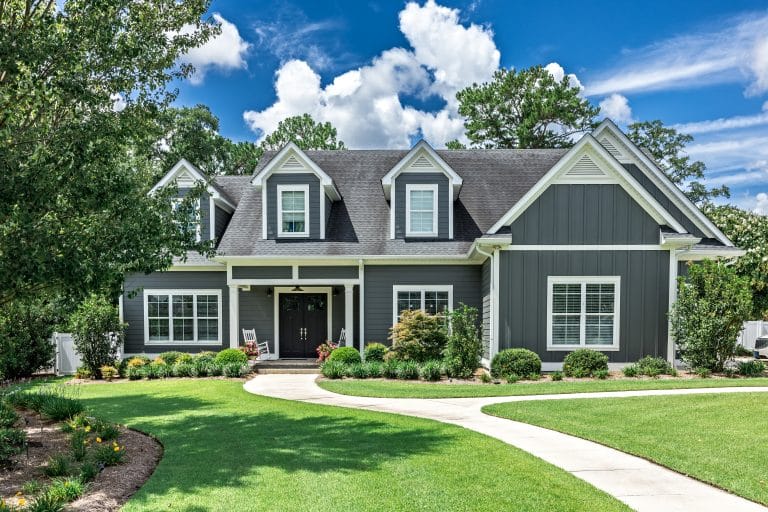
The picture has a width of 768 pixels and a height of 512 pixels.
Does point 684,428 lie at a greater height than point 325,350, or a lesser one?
greater

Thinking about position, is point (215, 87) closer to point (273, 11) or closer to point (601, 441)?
point (273, 11)

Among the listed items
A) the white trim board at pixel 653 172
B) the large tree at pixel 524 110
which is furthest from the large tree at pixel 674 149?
the white trim board at pixel 653 172

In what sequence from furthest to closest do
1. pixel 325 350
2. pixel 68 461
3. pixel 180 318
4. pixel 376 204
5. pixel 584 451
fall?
pixel 376 204 → pixel 180 318 → pixel 325 350 → pixel 584 451 → pixel 68 461

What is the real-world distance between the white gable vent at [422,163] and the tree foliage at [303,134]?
21096 mm

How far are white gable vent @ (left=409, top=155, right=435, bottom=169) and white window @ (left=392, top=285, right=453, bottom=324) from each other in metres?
3.90

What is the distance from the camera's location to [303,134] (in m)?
38.4

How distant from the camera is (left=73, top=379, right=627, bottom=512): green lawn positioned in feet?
16.9

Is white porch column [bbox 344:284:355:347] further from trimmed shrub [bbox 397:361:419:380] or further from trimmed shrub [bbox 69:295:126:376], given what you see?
trimmed shrub [bbox 69:295:126:376]

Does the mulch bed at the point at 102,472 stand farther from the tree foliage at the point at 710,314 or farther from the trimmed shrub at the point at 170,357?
the tree foliage at the point at 710,314

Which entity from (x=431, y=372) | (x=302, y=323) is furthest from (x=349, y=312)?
(x=431, y=372)

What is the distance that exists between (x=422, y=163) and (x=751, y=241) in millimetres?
16430

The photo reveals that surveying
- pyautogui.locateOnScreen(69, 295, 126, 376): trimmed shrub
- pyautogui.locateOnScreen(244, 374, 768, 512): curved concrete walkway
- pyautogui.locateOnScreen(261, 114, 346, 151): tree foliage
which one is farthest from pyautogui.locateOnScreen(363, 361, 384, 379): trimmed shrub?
pyautogui.locateOnScreen(261, 114, 346, 151): tree foliage

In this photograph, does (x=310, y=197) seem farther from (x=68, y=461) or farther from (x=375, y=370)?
(x=68, y=461)

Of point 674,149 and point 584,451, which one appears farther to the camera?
point 674,149
